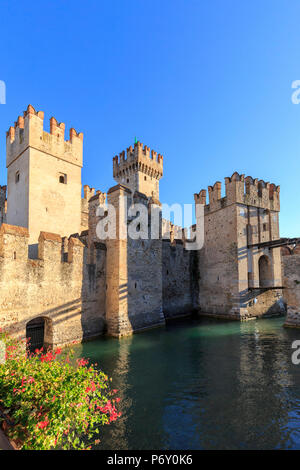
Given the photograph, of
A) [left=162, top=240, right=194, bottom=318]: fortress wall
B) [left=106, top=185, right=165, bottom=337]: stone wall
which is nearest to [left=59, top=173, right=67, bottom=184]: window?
[left=106, top=185, right=165, bottom=337]: stone wall

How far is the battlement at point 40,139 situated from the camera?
625 inches

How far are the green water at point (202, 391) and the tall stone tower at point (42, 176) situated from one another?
8555 mm

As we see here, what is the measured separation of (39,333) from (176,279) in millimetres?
12846

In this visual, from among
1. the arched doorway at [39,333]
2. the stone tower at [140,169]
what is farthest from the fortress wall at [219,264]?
the stone tower at [140,169]

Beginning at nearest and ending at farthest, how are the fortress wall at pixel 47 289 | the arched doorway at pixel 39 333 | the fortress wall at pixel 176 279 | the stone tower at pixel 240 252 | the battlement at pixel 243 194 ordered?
1. the fortress wall at pixel 47 289
2. the arched doorway at pixel 39 333
3. the stone tower at pixel 240 252
4. the battlement at pixel 243 194
5. the fortress wall at pixel 176 279

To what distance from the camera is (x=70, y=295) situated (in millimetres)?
12570

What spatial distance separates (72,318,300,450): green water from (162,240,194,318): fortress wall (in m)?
8.02

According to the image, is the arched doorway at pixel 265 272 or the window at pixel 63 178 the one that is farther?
the arched doorway at pixel 265 272

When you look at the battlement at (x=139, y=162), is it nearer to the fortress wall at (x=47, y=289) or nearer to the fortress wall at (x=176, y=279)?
the fortress wall at (x=176, y=279)

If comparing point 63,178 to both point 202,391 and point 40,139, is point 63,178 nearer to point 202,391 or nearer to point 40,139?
point 40,139

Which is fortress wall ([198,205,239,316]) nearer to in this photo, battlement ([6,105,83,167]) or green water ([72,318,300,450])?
green water ([72,318,300,450])

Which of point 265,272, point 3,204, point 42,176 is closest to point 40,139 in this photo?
point 42,176
